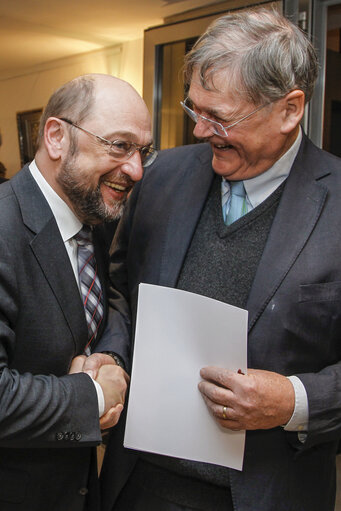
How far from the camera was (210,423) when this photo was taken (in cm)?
128

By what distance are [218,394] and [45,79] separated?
314cm

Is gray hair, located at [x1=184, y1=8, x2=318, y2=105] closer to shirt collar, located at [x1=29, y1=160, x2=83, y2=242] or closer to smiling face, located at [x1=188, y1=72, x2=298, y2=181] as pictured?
smiling face, located at [x1=188, y1=72, x2=298, y2=181]

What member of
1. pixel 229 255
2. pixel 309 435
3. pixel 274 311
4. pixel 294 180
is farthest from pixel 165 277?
pixel 309 435

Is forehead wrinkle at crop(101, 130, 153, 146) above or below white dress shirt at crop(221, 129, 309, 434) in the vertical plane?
above

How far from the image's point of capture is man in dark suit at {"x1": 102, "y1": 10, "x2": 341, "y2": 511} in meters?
1.30

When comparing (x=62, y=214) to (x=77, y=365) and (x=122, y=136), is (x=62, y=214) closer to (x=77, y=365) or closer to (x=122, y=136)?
(x=122, y=136)

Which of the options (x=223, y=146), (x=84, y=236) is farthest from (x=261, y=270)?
(x=84, y=236)

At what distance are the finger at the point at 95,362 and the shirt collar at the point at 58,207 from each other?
28 centimetres

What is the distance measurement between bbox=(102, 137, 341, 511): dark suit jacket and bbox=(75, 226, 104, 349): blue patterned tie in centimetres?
11

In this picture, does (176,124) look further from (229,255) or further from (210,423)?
(210,423)

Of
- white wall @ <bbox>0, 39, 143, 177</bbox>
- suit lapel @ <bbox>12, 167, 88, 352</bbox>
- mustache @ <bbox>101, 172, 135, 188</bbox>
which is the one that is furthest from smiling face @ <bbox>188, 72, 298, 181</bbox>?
white wall @ <bbox>0, 39, 143, 177</bbox>

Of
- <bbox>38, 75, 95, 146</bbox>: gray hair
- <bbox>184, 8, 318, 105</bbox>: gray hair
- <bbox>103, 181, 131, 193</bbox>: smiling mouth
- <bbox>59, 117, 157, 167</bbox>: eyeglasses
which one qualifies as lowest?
<bbox>103, 181, 131, 193</bbox>: smiling mouth

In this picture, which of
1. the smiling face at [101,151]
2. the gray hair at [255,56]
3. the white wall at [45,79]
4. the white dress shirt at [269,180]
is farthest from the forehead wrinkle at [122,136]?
the white wall at [45,79]

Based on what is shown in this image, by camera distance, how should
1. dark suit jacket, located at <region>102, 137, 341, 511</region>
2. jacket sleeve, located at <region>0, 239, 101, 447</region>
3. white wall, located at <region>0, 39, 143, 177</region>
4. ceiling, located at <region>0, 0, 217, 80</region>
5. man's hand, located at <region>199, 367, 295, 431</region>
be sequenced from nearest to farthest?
jacket sleeve, located at <region>0, 239, 101, 447</region> → man's hand, located at <region>199, 367, 295, 431</region> → dark suit jacket, located at <region>102, 137, 341, 511</region> → ceiling, located at <region>0, 0, 217, 80</region> → white wall, located at <region>0, 39, 143, 177</region>
